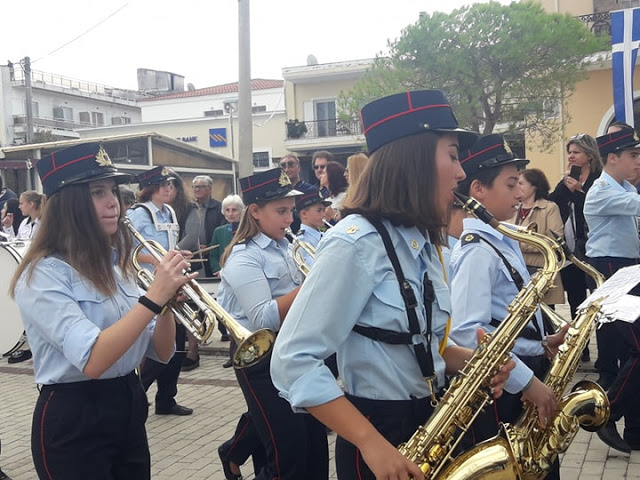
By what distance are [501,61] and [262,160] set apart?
18413mm

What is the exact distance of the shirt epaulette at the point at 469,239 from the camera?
3420mm

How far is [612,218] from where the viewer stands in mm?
5980

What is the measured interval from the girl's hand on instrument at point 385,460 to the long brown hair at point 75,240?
145 cm

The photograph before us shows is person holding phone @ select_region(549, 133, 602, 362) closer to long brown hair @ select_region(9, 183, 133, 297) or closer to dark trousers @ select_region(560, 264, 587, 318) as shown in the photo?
dark trousers @ select_region(560, 264, 587, 318)

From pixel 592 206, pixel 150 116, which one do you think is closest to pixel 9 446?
pixel 592 206

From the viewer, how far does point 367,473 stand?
8.05 ft

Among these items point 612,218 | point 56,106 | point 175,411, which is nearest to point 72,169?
point 175,411

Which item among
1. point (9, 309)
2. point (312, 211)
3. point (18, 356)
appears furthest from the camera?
point (18, 356)

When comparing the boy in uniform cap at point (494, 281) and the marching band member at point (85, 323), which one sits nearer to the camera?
the marching band member at point (85, 323)

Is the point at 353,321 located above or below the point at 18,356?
above

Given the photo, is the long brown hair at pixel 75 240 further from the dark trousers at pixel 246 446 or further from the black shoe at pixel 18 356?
the black shoe at pixel 18 356

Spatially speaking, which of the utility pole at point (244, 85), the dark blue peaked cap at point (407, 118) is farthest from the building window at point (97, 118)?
the dark blue peaked cap at point (407, 118)

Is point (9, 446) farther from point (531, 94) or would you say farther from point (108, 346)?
point (531, 94)

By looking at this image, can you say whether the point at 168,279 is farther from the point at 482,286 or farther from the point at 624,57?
the point at 624,57
